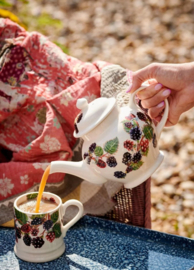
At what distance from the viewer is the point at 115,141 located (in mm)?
1063

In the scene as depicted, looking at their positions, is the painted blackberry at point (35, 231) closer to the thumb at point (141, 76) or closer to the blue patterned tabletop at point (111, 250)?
the blue patterned tabletop at point (111, 250)

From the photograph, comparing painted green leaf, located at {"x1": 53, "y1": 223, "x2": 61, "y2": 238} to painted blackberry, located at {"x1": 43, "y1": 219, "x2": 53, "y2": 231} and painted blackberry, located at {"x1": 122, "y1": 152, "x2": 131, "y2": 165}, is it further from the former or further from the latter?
painted blackberry, located at {"x1": 122, "y1": 152, "x2": 131, "y2": 165}

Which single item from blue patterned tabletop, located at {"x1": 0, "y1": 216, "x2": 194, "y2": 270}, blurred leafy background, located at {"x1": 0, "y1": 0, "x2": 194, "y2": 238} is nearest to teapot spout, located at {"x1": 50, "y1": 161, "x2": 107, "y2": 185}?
blue patterned tabletop, located at {"x1": 0, "y1": 216, "x2": 194, "y2": 270}

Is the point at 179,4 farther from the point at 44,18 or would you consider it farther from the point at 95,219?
the point at 95,219

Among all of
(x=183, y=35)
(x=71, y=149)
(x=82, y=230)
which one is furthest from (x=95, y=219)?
(x=183, y=35)

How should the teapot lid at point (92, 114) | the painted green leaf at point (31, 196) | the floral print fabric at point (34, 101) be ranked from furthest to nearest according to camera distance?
the floral print fabric at point (34, 101), the painted green leaf at point (31, 196), the teapot lid at point (92, 114)

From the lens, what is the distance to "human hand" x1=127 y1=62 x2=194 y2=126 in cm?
121

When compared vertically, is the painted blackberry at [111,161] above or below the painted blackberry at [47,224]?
above

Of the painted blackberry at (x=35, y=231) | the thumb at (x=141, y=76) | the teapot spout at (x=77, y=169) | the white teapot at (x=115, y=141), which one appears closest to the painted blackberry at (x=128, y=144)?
the white teapot at (x=115, y=141)

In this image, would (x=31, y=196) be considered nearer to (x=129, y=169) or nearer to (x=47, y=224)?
(x=47, y=224)

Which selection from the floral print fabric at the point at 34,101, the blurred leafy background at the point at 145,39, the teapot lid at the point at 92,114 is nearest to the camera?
the teapot lid at the point at 92,114

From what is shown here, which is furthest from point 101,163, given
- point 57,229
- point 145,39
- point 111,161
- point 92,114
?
point 145,39

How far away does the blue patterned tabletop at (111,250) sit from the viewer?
113 centimetres

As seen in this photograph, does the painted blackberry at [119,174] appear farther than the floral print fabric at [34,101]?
No
